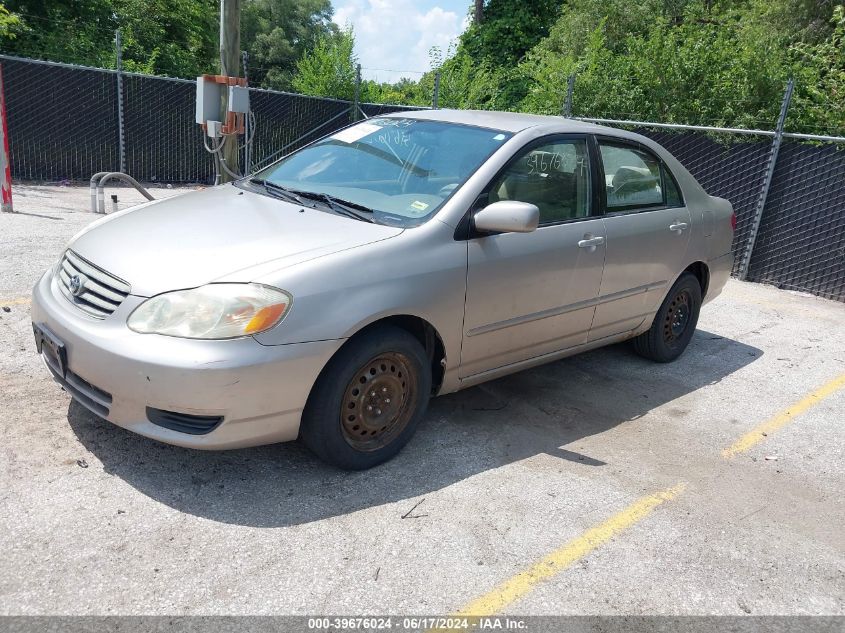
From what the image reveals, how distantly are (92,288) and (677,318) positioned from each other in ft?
14.0

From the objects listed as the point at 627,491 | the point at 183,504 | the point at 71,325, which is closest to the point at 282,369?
the point at 183,504

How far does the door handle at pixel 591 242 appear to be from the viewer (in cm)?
436

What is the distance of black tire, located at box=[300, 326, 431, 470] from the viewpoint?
3246mm

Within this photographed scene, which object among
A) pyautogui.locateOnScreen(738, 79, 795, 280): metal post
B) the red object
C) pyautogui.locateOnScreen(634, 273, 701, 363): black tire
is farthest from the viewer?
pyautogui.locateOnScreen(738, 79, 795, 280): metal post

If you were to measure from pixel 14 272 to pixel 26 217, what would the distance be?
103 inches

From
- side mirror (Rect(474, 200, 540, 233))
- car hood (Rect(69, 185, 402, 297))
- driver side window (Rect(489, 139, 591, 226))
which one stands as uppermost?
driver side window (Rect(489, 139, 591, 226))

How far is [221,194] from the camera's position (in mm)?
4238

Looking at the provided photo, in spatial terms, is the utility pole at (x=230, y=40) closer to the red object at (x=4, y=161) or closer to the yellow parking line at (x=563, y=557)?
the red object at (x=4, y=161)

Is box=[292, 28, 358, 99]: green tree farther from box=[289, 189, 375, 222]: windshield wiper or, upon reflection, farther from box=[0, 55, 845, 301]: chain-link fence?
box=[289, 189, 375, 222]: windshield wiper

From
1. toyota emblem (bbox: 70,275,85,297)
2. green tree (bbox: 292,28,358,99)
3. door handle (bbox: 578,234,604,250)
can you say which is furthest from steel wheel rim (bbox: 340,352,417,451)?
green tree (bbox: 292,28,358,99)

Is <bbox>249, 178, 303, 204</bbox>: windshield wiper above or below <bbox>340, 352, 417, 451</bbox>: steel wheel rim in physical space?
above

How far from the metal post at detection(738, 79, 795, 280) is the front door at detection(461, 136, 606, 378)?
511cm

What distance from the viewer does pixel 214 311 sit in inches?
118

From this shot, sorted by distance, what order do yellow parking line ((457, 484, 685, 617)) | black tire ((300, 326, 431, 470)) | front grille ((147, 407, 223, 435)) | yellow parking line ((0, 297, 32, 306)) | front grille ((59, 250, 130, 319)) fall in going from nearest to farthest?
yellow parking line ((457, 484, 685, 617))
front grille ((147, 407, 223, 435))
front grille ((59, 250, 130, 319))
black tire ((300, 326, 431, 470))
yellow parking line ((0, 297, 32, 306))
